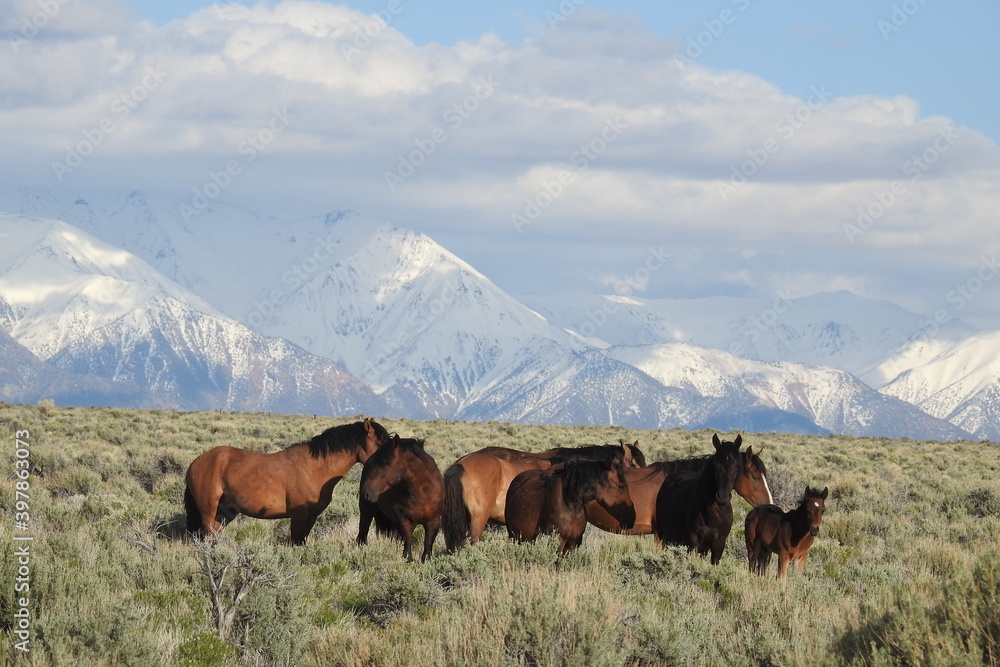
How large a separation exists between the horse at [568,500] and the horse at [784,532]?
1451 millimetres

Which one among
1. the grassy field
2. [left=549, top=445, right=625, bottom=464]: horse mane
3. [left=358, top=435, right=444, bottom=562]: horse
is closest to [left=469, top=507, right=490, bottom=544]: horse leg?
[left=358, top=435, right=444, bottom=562]: horse

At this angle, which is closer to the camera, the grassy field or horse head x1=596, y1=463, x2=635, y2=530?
the grassy field

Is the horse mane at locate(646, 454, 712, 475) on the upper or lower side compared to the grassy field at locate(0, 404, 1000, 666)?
upper

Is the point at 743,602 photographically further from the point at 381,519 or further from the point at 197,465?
the point at 197,465

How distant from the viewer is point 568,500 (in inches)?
467

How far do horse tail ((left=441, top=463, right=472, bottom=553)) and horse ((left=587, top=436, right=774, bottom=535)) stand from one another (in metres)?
1.86

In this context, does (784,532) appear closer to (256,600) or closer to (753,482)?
(753,482)

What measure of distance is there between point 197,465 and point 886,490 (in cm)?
1418

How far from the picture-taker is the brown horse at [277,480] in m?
13.5

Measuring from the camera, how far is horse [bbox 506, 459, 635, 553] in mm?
11828

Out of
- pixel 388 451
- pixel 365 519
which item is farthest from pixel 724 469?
pixel 365 519

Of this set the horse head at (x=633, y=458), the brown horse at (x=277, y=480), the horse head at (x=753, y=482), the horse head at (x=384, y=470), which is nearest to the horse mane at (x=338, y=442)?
the brown horse at (x=277, y=480)

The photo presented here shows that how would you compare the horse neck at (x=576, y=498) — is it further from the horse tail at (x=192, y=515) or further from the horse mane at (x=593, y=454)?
the horse tail at (x=192, y=515)

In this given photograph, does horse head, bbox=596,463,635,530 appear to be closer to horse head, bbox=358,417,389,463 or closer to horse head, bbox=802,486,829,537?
horse head, bbox=802,486,829,537
